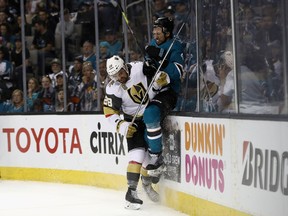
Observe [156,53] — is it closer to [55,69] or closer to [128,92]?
[128,92]

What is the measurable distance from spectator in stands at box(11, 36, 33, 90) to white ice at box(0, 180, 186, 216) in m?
1.43

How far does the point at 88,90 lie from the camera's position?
11.7m

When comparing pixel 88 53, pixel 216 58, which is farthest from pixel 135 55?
pixel 216 58

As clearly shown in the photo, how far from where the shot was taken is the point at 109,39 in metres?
11.3

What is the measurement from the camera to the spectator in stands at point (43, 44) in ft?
40.3

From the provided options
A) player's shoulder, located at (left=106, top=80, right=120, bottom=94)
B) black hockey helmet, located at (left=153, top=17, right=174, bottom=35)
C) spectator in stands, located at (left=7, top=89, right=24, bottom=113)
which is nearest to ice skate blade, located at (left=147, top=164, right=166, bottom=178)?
player's shoulder, located at (left=106, top=80, right=120, bottom=94)

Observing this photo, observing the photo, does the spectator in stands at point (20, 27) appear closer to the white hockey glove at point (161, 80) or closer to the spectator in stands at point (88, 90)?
the spectator in stands at point (88, 90)

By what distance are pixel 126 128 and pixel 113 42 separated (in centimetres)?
235

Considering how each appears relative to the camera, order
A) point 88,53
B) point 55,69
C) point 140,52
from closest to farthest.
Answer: point 140,52
point 88,53
point 55,69

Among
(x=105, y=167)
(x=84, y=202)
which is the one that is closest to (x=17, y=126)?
(x=105, y=167)

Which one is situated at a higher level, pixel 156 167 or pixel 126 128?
pixel 126 128

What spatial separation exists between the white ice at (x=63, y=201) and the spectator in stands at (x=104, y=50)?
1.59m

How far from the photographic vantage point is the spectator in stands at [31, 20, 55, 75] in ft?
40.3

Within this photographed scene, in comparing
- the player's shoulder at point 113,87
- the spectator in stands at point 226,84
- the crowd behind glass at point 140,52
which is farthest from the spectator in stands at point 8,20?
the spectator in stands at point 226,84
